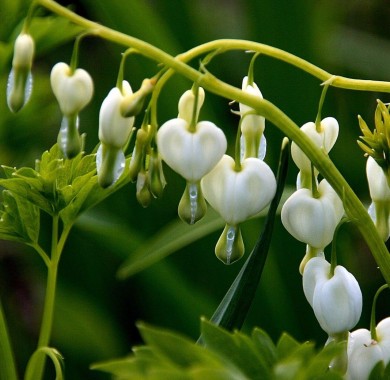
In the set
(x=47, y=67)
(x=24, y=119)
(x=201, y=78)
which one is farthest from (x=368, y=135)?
(x=47, y=67)

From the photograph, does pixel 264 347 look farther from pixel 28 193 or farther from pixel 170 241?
pixel 170 241

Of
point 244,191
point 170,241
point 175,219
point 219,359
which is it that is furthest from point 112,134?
point 175,219

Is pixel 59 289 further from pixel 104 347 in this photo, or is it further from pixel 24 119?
pixel 24 119

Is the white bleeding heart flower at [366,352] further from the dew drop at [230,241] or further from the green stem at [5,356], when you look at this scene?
the green stem at [5,356]

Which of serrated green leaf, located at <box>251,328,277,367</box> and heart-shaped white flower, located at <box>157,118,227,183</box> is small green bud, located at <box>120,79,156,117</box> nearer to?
heart-shaped white flower, located at <box>157,118,227,183</box>

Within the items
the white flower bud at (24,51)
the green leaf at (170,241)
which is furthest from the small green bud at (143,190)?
the green leaf at (170,241)
